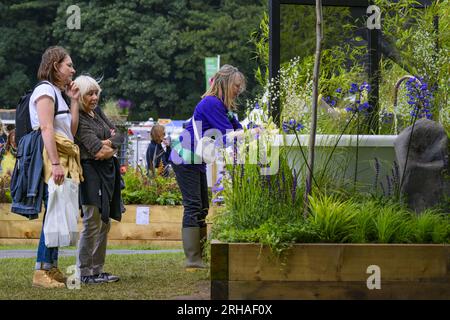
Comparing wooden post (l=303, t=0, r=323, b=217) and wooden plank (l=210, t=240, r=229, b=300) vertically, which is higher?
wooden post (l=303, t=0, r=323, b=217)

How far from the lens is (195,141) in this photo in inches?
320

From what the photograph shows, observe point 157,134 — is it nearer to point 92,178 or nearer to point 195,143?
point 195,143

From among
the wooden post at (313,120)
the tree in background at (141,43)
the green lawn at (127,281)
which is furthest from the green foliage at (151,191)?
the tree in background at (141,43)

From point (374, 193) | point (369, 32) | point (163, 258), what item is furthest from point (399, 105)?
point (163, 258)

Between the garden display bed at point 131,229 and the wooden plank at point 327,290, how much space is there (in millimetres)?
5882

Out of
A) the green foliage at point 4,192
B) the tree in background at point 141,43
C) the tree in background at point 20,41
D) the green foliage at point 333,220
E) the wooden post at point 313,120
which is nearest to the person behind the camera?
the green foliage at point 333,220

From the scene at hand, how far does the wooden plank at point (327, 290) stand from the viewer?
6.00m

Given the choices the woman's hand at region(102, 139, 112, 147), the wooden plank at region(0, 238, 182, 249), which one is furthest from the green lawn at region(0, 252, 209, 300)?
the wooden plank at region(0, 238, 182, 249)

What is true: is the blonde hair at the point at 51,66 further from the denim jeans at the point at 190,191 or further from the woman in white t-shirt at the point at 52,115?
the denim jeans at the point at 190,191

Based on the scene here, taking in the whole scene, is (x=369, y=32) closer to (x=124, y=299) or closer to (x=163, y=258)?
(x=163, y=258)

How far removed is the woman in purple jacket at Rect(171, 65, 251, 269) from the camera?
8.09m

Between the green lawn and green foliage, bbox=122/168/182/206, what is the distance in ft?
8.33

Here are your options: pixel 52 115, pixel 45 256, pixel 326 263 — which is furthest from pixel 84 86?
pixel 326 263

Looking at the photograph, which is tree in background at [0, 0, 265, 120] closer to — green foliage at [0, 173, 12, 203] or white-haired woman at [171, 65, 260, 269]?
green foliage at [0, 173, 12, 203]
